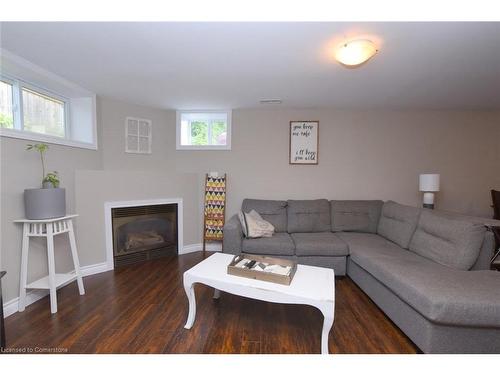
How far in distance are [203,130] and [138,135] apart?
98cm

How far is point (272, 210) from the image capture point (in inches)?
119

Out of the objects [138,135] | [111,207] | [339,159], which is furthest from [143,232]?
[339,159]

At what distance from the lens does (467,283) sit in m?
1.44

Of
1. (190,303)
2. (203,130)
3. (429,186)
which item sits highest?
(203,130)

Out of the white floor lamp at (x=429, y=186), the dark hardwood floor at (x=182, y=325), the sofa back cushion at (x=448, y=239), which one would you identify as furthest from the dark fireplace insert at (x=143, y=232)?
the white floor lamp at (x=429, y=186)

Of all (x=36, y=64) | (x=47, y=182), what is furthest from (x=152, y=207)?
(x=36, y=64)

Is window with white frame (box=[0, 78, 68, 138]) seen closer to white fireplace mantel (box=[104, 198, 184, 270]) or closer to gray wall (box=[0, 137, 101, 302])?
gray wall (box=[0, 137, 101, 302])

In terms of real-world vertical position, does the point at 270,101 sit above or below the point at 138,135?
above

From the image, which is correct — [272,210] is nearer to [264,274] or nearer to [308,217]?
[308,217]

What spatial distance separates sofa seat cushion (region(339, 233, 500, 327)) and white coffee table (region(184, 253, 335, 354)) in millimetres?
505

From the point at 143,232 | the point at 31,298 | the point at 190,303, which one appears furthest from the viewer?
the point at 143,232

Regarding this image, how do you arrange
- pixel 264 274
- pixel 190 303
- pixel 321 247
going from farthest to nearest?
pixel 321 247
pixel 190 303
pixel 264 274

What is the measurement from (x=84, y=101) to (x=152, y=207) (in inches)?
62.7
